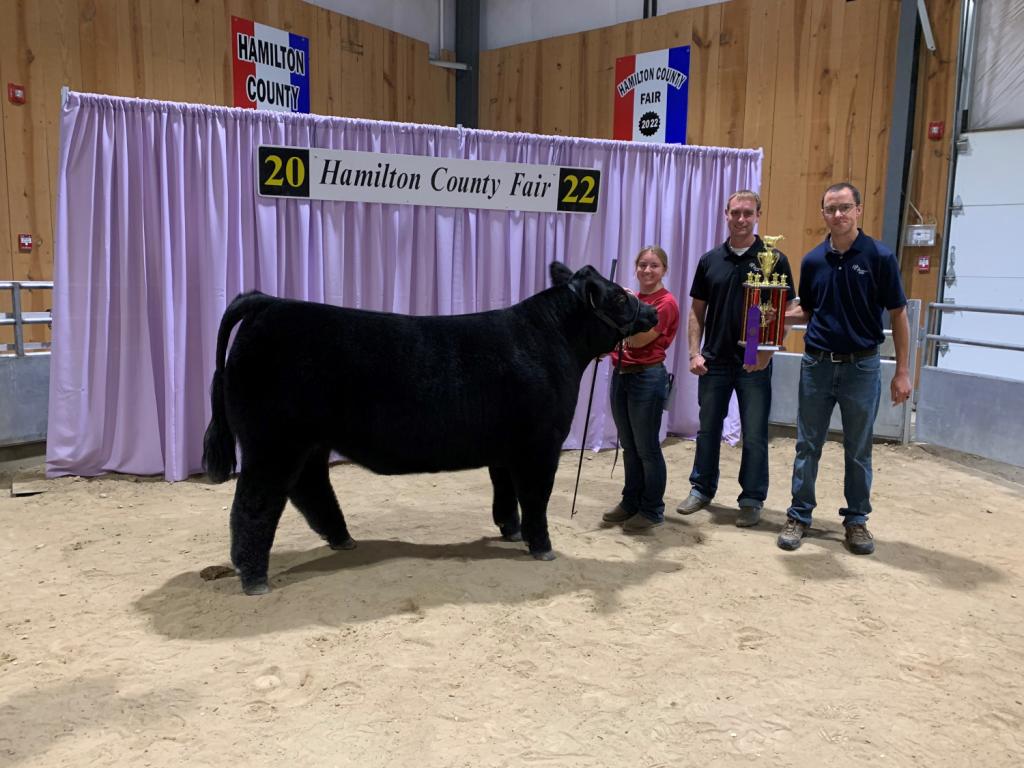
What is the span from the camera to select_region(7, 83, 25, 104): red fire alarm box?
5.34m

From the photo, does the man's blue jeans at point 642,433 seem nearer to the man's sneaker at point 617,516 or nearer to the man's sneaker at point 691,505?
the man's sneaker at point 617,516

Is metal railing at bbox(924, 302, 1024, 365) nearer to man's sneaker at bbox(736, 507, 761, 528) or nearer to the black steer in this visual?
man's sneaker at bbox(736, 507, 761, 528)

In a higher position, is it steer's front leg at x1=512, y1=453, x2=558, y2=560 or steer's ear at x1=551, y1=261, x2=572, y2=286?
steer's ear at x1=551, y1=261, x2=572, y2=286

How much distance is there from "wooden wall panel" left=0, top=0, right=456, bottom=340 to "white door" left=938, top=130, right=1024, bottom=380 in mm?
5783

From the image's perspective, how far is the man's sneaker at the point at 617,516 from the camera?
391 cm

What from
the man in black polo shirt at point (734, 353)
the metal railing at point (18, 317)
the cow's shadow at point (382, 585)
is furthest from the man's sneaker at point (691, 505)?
the metal railing at point (18, 317)

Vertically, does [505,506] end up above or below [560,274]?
below

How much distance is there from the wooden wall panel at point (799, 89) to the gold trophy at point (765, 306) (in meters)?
2.44

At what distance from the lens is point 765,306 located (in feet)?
11.3

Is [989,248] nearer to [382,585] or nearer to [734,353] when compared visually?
[734,353]

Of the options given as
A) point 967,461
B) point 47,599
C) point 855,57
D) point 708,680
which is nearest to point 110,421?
point 47,599

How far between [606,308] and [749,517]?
1.46m

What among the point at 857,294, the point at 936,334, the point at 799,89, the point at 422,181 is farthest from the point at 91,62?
the point at 936,334

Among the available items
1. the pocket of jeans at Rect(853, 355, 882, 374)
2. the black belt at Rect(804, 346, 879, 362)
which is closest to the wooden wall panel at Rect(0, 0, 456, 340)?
the black belt at Rect(804, 346, 879, 362)
